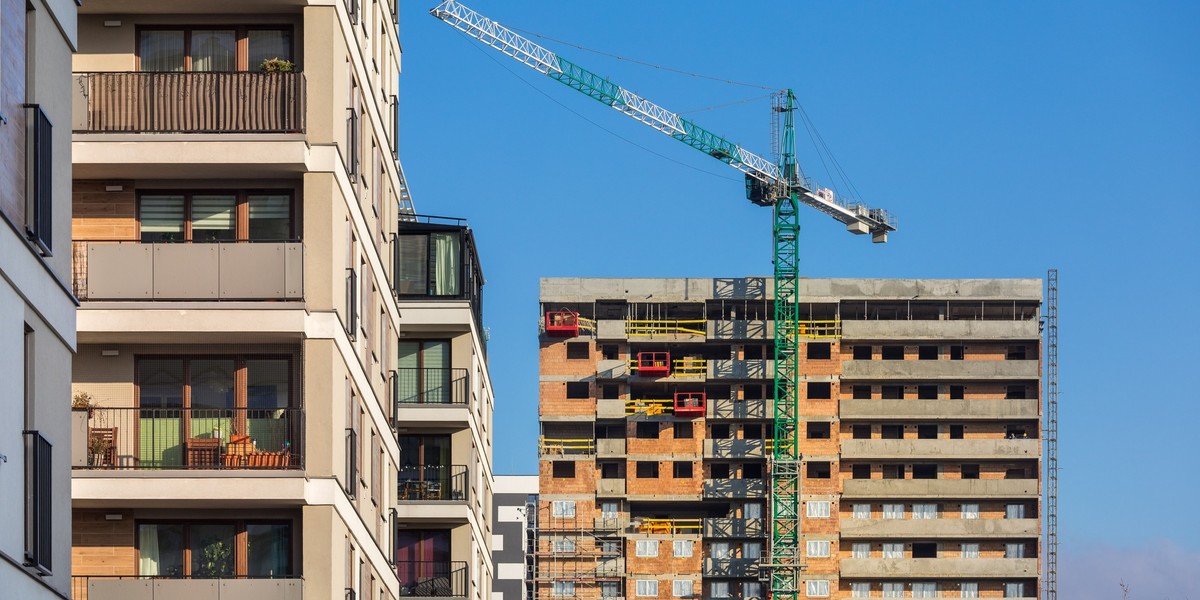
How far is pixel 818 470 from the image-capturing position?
171 meters

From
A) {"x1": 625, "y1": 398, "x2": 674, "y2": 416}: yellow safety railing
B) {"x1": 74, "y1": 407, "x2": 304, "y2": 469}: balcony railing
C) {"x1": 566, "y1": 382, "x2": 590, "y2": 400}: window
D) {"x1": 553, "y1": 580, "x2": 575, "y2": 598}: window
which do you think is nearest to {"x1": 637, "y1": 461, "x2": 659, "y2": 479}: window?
{"x1": 625, "y1": 398, "x2": 674, "y2": 416}: yellow safety railing

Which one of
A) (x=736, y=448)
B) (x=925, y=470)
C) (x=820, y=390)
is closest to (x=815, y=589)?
(x=736, y=448)

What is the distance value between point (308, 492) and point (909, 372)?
446 ft

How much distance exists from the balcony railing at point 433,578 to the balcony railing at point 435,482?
6.02 feet

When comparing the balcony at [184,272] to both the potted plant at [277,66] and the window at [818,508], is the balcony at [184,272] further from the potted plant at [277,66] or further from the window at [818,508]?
the window at [818,508]

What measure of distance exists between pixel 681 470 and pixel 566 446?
9148 mm

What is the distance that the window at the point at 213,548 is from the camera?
3731cm

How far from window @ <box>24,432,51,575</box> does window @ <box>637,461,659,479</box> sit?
478 feet

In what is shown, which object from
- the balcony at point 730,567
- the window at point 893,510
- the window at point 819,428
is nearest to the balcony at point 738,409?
the window at point 819,428

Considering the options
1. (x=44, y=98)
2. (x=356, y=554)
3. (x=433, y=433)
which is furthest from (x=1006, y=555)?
(x=44, y=98)

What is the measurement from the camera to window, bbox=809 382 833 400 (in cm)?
17138

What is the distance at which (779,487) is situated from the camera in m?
169

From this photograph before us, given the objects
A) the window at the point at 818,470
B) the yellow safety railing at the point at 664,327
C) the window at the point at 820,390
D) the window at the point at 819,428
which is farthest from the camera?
the yellow safety railing at the point at 664,327

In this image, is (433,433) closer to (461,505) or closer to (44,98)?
(461,505)
